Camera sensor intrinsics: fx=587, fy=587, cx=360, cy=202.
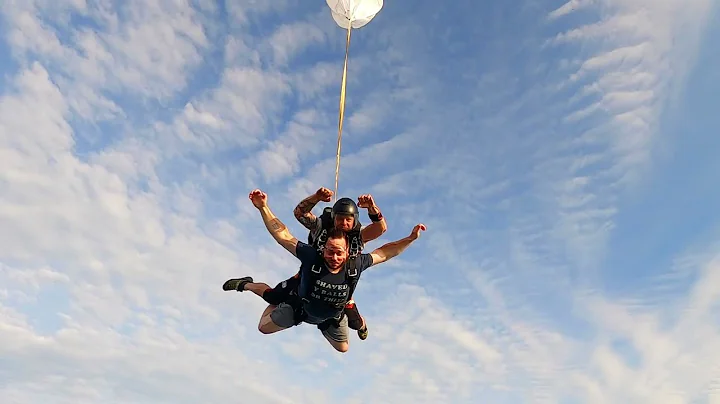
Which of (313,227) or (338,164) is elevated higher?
(338,164)

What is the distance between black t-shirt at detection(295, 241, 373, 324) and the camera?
876cm

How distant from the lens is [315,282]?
8781 millimetres

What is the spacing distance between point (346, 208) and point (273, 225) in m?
1.41

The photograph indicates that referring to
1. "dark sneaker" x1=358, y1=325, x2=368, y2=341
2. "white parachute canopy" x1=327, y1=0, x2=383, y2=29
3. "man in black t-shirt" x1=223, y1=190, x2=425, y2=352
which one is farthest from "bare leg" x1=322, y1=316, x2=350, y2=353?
"white parachute canopy" x1=327, y1=0, x2=383, y2=29

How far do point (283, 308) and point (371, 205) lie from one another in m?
2.31

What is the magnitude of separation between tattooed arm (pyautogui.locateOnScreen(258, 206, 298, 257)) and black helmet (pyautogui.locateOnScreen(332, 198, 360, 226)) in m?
0.87

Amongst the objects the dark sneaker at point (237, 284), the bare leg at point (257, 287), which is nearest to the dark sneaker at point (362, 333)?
the bare leg at point (257, 287)

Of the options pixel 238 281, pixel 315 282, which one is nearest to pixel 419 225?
pixel 315 282

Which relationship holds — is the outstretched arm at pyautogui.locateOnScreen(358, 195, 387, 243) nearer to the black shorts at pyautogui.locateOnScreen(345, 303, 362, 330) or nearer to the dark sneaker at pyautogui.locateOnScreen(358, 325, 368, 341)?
the black shorts at pyautogui.locateOnScreen(345, 303, 362, 330)

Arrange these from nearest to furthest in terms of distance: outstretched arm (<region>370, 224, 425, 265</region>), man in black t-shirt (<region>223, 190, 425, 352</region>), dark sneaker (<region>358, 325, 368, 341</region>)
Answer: man in black t-shirt (<region>223, 190, 425, 352</region>) < outstretched arm (<region>370, 224, 425, 265</region>) < dark sneaker (<region>358, 325, 368, 341</region>)

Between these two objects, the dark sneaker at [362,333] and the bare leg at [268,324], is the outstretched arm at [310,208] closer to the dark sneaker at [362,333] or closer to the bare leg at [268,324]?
the bare leg at [268,324]

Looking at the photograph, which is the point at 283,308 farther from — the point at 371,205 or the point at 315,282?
the point at 371,205

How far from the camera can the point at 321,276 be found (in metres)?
8.76

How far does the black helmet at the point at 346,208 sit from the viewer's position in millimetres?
8422
